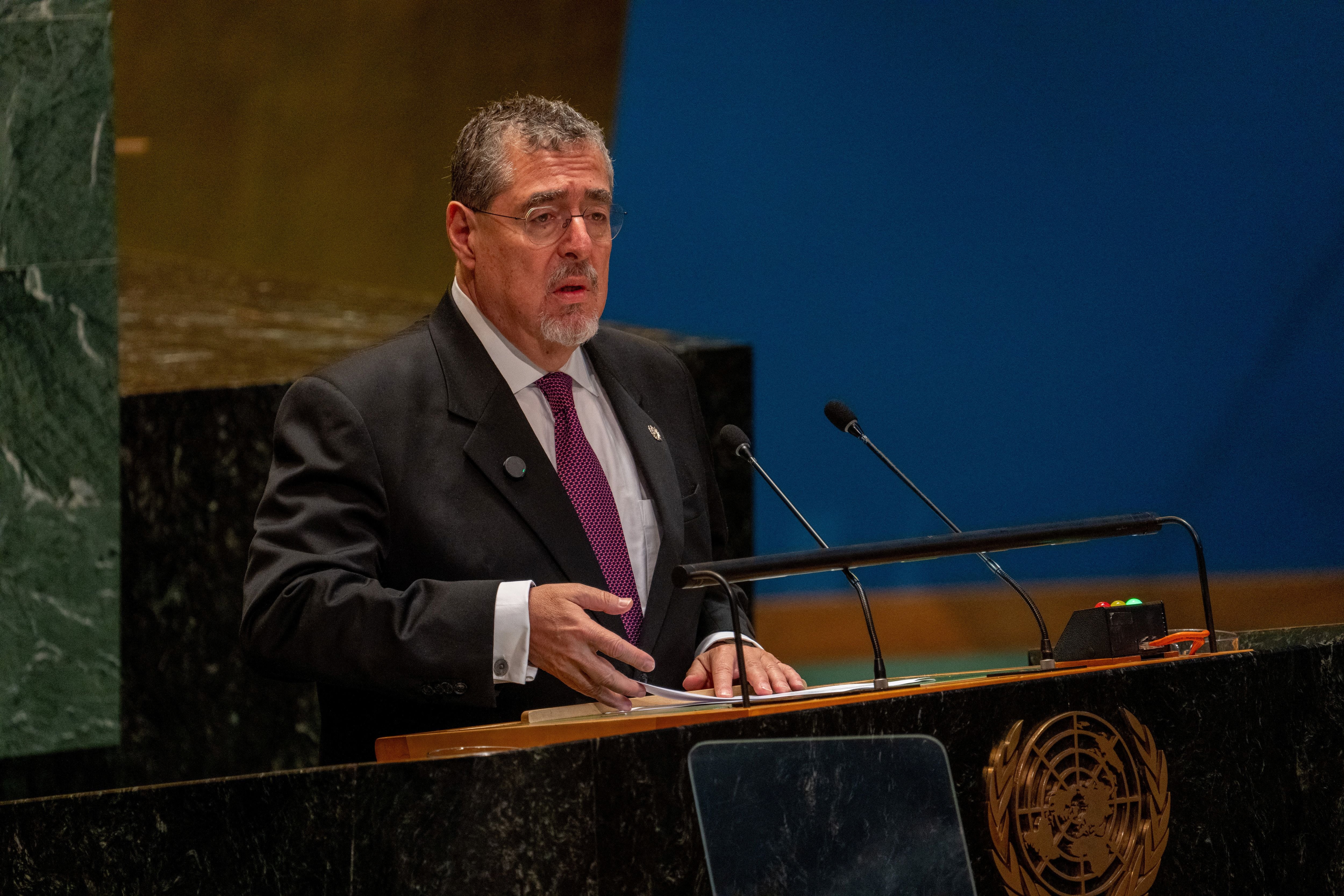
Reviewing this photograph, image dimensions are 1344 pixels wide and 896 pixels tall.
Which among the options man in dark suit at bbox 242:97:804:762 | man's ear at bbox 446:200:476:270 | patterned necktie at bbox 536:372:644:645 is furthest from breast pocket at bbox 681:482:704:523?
man's ear at bbox 446:200:476:270

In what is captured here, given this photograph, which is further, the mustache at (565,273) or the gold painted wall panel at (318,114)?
the gold painted wall panel at (318,114)

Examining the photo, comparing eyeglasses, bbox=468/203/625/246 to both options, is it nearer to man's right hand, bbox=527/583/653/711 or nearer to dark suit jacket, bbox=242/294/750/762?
dark suit jacket, bbox=242/294/750/762

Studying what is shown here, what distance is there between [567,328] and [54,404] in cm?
191

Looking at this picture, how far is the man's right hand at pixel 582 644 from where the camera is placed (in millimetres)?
1727

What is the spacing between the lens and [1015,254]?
4395 mm

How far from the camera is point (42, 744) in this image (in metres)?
3.62

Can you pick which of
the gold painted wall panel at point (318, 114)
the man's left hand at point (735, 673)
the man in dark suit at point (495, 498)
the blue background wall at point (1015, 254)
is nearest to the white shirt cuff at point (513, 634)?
the man in dark suit at point (495, 498)

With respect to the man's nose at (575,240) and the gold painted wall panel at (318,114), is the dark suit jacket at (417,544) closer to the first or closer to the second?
the man's nose at (575,240)

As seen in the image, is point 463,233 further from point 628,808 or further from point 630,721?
point 628,808

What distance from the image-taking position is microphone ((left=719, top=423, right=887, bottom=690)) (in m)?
1.66

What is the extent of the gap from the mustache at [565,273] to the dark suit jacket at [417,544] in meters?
0.15

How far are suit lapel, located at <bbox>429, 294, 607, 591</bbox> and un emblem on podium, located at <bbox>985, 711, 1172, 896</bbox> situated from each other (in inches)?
30.8

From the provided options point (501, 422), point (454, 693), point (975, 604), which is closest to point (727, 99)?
point (975, 604)

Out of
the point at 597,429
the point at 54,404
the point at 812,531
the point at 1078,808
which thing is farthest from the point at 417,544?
the point at 54,404
